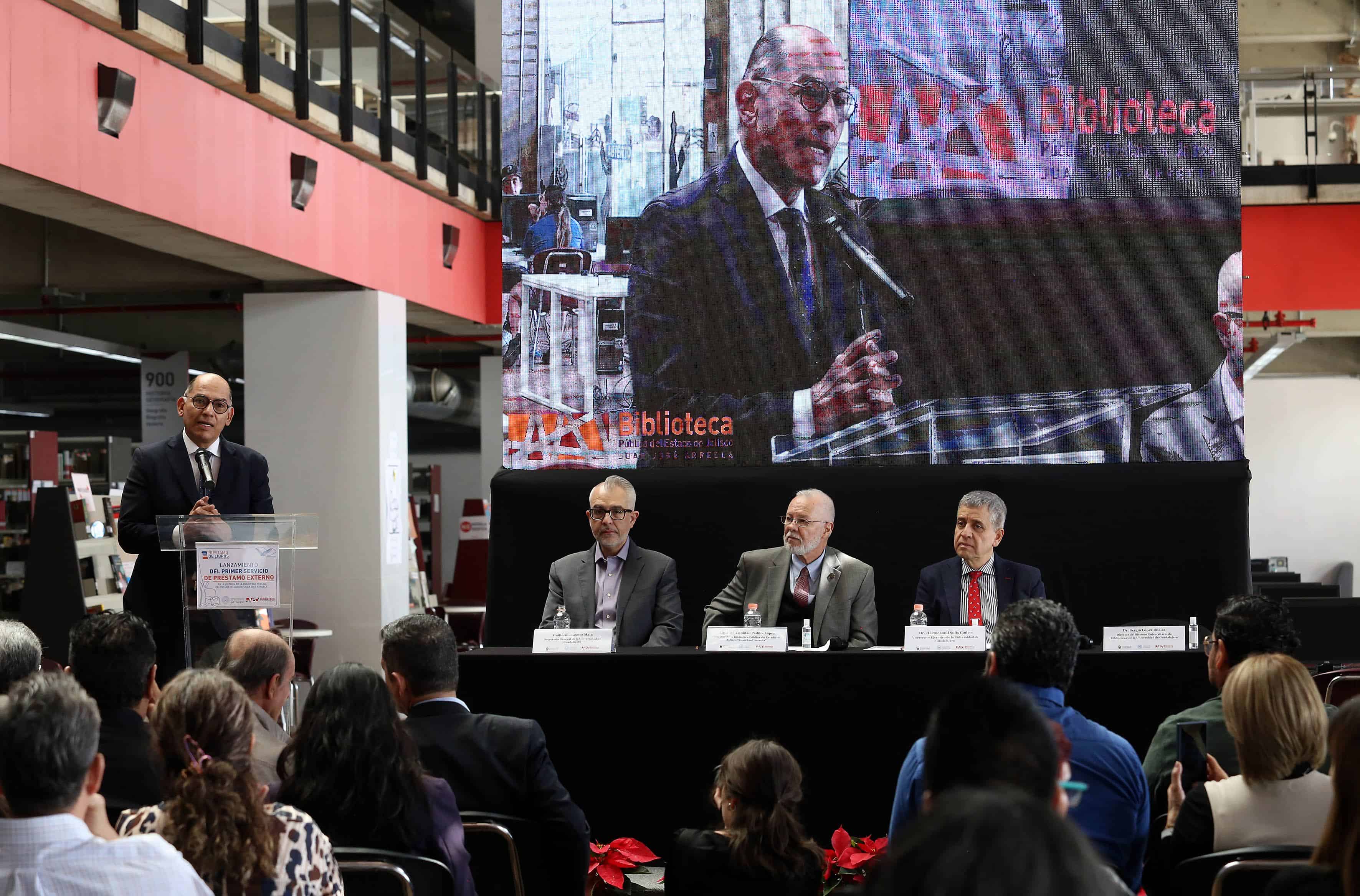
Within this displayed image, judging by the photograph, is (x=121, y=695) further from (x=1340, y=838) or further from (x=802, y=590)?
(x=802, y=590)

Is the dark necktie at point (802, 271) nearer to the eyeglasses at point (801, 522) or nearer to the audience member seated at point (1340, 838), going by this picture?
the eyeglasses at point (801, 522)

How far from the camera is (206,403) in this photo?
402 cm

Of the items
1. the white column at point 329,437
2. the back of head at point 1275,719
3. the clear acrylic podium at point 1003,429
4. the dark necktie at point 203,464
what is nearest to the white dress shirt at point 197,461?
the dark necktie at point 203,464

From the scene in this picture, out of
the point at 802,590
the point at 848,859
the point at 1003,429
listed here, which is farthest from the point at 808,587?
the point at 1003,429

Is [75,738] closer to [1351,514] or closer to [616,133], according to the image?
[616,133]

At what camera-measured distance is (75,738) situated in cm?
179

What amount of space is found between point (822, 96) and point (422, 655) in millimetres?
3849

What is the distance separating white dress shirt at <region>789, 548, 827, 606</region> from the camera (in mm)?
4746

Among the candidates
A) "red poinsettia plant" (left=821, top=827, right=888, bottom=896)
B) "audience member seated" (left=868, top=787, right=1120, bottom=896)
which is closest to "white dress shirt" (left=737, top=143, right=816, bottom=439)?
"red poinsettia plant" (left=821, top=827, right=888, bottom=896)

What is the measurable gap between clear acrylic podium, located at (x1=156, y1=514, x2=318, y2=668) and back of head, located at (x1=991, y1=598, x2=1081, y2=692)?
79.4 inches

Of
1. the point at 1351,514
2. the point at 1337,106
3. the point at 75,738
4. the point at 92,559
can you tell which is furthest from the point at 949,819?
the point at 1351,514

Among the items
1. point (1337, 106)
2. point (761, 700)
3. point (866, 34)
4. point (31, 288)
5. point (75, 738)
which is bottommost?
point (761, 700)

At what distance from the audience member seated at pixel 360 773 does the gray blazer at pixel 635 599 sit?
2319 mm

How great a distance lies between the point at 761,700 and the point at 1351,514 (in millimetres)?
12571
